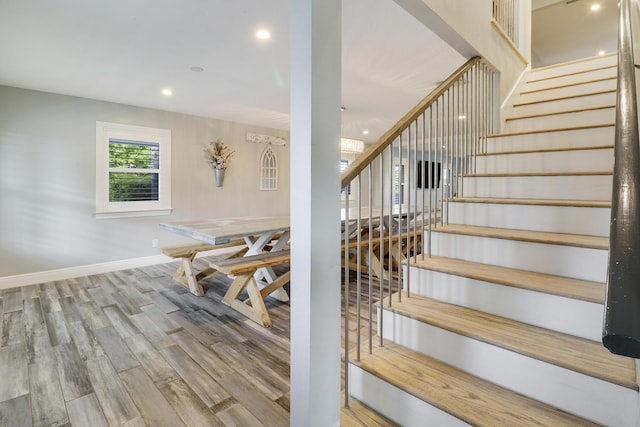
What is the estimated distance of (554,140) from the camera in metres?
2.45

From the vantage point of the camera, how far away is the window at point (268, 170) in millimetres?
5789

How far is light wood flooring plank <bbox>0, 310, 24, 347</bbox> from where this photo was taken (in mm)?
2295

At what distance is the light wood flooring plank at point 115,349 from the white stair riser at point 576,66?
4.99 metres

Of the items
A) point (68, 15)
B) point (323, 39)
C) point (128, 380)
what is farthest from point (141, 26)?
point (128, 380)

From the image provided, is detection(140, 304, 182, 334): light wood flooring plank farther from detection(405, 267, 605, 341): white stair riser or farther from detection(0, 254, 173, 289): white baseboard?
detection(405, 267, 605, 341): white stair riser

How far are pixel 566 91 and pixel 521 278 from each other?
2756mm

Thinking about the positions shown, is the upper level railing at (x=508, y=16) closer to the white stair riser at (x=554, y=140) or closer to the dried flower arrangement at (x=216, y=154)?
the white stair riser at (x=554, y=140)

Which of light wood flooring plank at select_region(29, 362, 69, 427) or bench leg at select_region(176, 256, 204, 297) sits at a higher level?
bench leg at select_region(176, 256, 204, 297)

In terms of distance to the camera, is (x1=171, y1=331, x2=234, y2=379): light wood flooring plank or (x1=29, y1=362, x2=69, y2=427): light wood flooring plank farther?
(x1=171, y1=331, x2=234, y2=379): light wood flooring plank

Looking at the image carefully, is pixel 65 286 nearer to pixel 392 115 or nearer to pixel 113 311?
pixel 113 311

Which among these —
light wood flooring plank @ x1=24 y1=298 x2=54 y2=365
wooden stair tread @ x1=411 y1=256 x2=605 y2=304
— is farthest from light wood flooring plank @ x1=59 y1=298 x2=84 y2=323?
wooden stair tread @ x1=411 y1=256 x2=605 y2=304

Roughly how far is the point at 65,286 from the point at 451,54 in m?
4.77

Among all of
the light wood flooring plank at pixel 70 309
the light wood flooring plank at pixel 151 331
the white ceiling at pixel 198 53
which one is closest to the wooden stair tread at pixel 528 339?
the light wood flooring plank at pixel 151 331

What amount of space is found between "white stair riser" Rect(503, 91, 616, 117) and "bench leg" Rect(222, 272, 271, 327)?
2979mm
